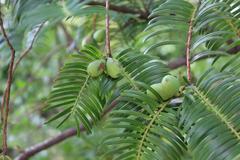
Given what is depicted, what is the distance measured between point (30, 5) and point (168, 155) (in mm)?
287

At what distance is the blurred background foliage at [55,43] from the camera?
553 millimetres

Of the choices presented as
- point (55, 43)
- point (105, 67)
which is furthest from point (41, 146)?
point (55, 43)

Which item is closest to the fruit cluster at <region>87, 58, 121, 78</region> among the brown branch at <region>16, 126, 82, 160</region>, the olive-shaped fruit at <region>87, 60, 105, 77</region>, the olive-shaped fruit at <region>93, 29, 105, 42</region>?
the olive-shaped fruit at <region>87, 60, 105, 77</region>

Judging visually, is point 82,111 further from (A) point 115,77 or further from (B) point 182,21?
(B) point 182,21

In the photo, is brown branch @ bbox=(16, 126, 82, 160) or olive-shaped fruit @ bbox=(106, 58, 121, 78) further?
brown branch @ bbox=(16, 126, 82, 160)

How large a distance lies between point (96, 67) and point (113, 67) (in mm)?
22

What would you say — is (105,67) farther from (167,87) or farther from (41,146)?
(41,146)

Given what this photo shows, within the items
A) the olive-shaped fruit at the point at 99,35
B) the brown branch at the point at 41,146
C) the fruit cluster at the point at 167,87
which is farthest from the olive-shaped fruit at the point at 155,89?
the brown branch at the point at 41,146

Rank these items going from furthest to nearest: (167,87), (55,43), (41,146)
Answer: (55,43) → (41,146) → (167,87)

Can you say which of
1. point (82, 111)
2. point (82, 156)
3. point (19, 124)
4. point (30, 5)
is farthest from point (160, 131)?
point (19, 124)

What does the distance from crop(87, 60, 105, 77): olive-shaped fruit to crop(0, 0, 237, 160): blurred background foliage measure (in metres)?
0.06

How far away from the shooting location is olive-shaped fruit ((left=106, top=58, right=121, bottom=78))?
602mm

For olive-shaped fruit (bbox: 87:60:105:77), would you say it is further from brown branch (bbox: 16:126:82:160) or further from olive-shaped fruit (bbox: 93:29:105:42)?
brown branch (bbox: 16:126:82:160)

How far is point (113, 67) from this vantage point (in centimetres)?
60
